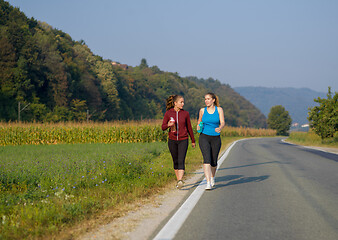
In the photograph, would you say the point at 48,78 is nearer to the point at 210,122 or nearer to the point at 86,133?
the point at 86,133

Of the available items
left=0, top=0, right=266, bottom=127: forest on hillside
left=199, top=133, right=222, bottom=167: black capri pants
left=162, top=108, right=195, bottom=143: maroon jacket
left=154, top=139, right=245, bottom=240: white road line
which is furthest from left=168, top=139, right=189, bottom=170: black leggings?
left=0, top=0, right=266, bottom=127: forest on hillside

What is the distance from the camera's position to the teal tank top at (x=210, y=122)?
303 inches

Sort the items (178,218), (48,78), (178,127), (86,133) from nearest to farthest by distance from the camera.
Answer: (178,218)
(178,127)
(86,133)
(48,78)

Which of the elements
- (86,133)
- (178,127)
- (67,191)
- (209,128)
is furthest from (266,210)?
(86,133)

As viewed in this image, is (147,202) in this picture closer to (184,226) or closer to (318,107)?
(184,226)

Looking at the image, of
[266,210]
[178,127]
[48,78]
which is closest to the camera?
[266,210]

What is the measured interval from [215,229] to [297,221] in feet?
4.45

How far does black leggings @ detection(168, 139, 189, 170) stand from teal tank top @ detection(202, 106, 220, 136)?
530 mm

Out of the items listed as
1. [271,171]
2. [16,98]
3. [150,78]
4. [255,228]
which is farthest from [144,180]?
[150,78]

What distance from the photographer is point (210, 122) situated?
7730 mm

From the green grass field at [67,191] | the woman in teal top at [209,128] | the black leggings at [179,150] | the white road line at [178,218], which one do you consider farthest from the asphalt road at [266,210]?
the green grass field at [67,191]

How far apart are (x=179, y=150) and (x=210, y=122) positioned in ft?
3.03

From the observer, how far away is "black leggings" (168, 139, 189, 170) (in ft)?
25.8

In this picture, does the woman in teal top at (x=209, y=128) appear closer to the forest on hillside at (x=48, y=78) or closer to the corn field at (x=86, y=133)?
the corn field at (x=86, y=133)
